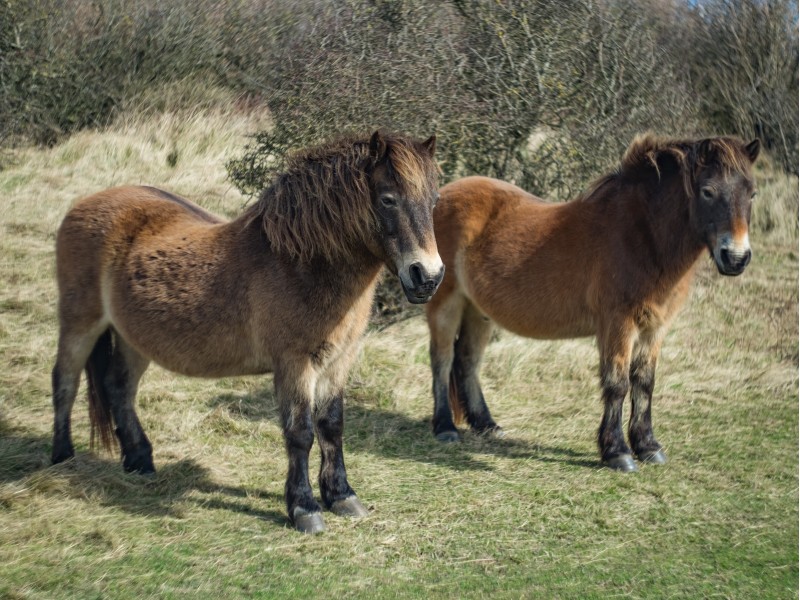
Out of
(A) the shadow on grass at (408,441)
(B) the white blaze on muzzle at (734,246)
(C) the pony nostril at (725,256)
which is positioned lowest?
(A) the shadow on grass at (408,441)

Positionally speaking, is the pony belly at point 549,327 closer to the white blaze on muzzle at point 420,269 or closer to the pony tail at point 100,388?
the white blaze on muzzle at point 420,269

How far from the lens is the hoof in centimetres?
466

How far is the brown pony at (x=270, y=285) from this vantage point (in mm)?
4266

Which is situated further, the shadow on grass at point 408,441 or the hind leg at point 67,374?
the shadow on grass at point 408,441

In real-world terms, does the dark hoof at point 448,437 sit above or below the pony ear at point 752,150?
below

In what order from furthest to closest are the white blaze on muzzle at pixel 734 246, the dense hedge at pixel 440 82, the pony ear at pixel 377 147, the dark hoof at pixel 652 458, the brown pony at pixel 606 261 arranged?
the dense hedge at pixel 440 82 < the dark hoof at pixel 652 458 < the brown pony at pixel 606 261 < the white blaze on muzzle at pixel 734 246 < the pony ear at pixel 377 147

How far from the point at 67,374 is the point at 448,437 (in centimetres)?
256

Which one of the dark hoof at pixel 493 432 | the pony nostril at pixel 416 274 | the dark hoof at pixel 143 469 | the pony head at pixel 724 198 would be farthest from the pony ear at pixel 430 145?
the dark hoof at pixel 493 432

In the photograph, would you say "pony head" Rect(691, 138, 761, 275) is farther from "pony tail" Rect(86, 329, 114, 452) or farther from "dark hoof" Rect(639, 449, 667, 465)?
"pony tail" Rect(86, 329, 114, 452)

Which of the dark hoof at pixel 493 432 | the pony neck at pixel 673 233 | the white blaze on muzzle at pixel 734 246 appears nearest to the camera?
the white blaze on muzzle at pixel 734 246

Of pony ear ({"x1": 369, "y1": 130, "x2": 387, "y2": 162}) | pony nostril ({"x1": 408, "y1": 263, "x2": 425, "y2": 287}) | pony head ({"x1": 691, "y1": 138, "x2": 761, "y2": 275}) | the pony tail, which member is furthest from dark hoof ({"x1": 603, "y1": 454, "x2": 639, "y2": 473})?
the pony tail

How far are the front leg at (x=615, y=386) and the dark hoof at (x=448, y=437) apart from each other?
1.07 metres

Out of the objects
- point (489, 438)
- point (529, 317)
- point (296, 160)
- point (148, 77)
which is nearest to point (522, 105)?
point (529, 317)

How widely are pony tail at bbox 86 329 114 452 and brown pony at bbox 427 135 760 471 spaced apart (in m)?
2.25
